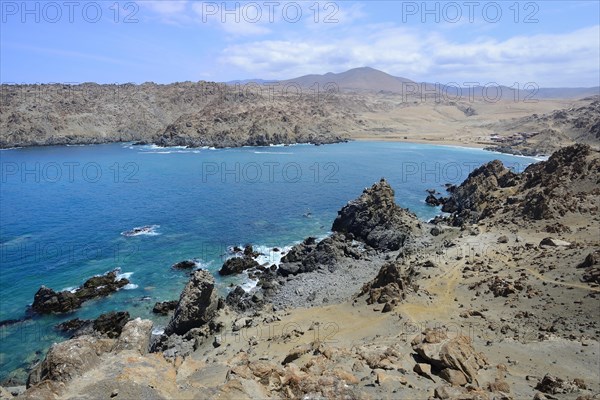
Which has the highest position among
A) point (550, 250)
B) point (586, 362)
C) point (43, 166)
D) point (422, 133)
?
point (422, 133)

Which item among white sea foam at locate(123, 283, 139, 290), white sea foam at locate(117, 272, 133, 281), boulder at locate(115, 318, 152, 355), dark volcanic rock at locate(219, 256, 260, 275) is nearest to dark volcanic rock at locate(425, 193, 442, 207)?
dark volcanic rock at locate(219, 256, 260, 275)

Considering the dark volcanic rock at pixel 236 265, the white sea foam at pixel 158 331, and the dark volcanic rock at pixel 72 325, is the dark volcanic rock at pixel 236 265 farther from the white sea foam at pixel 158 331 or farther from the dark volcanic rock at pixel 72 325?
the dark volcanic rock at pixel 72 325

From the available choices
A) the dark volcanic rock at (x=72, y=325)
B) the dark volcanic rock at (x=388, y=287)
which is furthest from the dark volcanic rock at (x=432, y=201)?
the dark volcanic rock at (x=72, y=325)

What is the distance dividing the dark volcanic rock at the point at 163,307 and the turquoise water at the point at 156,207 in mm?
626

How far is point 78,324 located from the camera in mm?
31078

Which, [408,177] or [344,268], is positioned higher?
[408,177]

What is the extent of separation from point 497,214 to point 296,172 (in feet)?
171

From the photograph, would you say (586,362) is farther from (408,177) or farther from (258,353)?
(408,177)

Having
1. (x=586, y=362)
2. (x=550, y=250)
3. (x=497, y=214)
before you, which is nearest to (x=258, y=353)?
(x=586, y=362)

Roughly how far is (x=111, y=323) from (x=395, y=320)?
2049 centimetres

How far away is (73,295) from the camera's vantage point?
3447cm

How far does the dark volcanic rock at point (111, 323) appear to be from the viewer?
1184 inches

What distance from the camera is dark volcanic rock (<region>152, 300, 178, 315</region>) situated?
32781 millimetres

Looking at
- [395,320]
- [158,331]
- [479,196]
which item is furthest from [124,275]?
[479,196]
